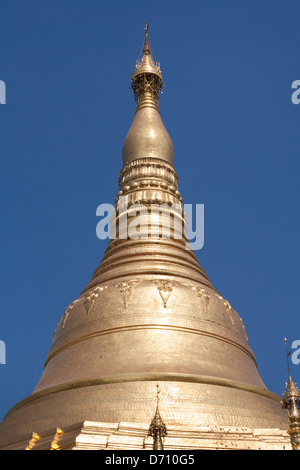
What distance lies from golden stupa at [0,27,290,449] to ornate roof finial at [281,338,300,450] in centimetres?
203

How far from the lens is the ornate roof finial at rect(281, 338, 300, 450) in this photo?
9.48m

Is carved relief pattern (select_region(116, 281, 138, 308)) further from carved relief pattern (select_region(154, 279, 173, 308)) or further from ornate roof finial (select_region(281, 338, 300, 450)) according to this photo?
ornate roof finial (select_region(281, 338, 300, 450))

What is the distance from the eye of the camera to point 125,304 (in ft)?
51.9

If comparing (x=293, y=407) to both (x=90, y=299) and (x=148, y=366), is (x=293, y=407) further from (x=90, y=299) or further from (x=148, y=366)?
(x=90, y=299)

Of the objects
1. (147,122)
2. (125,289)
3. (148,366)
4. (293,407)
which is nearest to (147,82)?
(147,122)

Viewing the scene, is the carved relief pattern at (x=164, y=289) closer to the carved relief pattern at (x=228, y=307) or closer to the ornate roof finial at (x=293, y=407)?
the carved relief pattern at (x=228, y=307)

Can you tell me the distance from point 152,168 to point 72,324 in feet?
21.6

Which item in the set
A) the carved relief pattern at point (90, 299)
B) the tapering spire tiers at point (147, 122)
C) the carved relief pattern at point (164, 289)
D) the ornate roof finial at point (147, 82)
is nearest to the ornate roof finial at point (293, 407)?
the carved relief pattern at point (164, 289)

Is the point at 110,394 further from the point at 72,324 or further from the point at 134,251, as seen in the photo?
the point at 134,251

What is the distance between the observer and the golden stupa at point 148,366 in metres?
12.1

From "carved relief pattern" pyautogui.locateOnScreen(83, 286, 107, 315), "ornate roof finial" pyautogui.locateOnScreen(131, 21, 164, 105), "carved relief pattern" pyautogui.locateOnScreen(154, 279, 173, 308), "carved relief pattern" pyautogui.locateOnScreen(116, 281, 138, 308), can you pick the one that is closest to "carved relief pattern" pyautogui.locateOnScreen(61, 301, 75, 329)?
"carved relief pattern" pyautogui.locateOnScreen(83, 286, 107, 315)

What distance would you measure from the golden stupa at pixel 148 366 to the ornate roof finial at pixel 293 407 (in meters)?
2.03

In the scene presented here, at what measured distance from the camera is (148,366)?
45.9 ft
